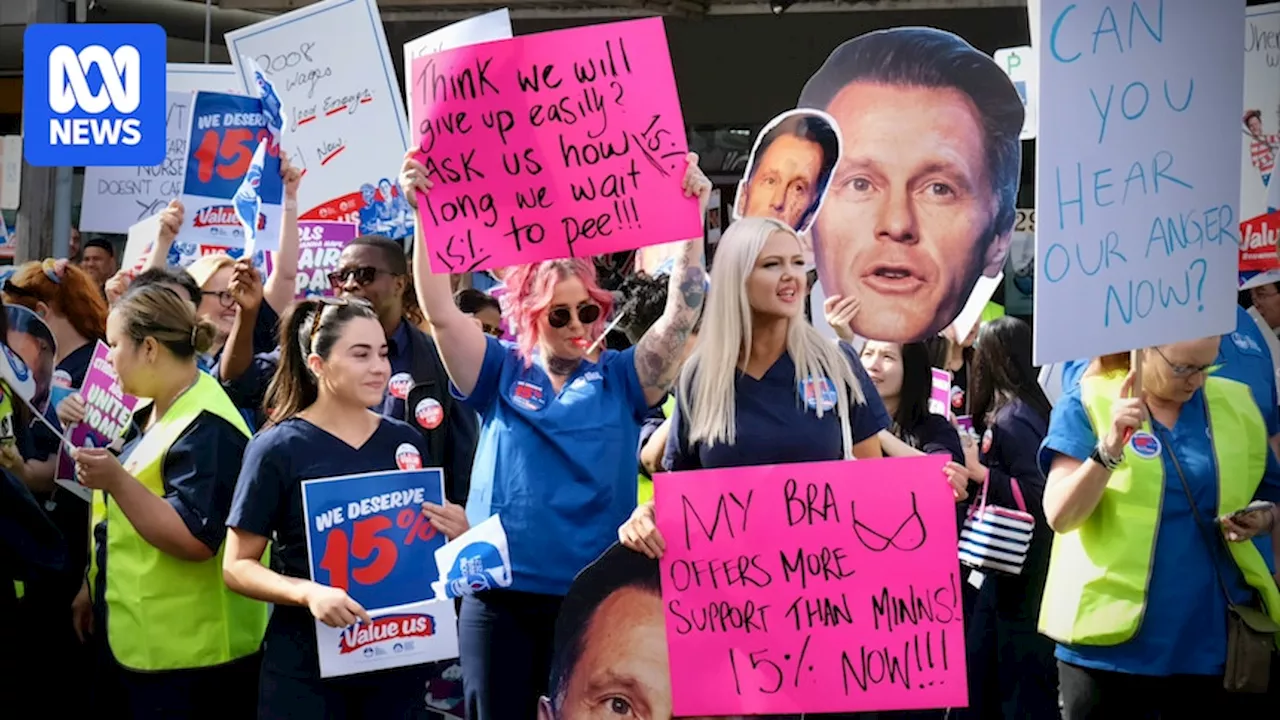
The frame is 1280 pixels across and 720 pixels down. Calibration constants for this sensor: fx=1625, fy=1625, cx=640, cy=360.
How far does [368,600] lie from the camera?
4227 mm

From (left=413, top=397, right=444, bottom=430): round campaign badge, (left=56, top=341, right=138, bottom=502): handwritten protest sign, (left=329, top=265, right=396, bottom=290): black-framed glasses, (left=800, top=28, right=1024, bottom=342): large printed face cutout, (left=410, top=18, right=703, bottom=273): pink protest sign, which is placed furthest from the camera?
(left=800, top=28, right=1024, bottom=342): large printed face cutout

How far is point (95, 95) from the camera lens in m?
7.48

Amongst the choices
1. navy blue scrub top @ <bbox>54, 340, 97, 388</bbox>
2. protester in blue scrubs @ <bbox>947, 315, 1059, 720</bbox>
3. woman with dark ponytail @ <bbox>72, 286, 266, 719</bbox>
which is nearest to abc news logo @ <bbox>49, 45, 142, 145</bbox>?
navy blue scrub top @ <bbox>54, 340, 97, 388</bbox>

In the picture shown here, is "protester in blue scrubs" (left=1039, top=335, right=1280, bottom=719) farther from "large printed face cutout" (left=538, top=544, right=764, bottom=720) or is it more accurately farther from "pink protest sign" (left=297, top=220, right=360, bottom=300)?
"pink protest sign" (left=297, top=220, right=360, bottom=300)

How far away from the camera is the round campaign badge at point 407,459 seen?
4.34 metres

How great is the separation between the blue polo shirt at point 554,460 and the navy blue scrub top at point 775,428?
10.1 inches

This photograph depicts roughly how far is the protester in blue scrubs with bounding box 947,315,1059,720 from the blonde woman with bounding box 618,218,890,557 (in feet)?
5.53

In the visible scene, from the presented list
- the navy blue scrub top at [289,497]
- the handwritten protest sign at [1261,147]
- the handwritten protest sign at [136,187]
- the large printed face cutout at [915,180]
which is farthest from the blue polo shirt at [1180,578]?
the handwritten protest sign at [136,187]

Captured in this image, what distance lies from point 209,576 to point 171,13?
6.02 m

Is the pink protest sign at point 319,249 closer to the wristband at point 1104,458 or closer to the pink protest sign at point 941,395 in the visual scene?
the pink protest sign at point 941,395

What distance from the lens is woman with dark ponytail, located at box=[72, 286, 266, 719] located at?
4.66 metres

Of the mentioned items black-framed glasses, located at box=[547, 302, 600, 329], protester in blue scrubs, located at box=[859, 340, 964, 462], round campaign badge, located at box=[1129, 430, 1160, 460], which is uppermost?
black-framed glasses, located at box=[547, 302, 600, 329]

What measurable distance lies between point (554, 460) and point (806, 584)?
→ 0.79 metres

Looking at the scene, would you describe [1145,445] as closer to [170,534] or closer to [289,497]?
[289,497]
